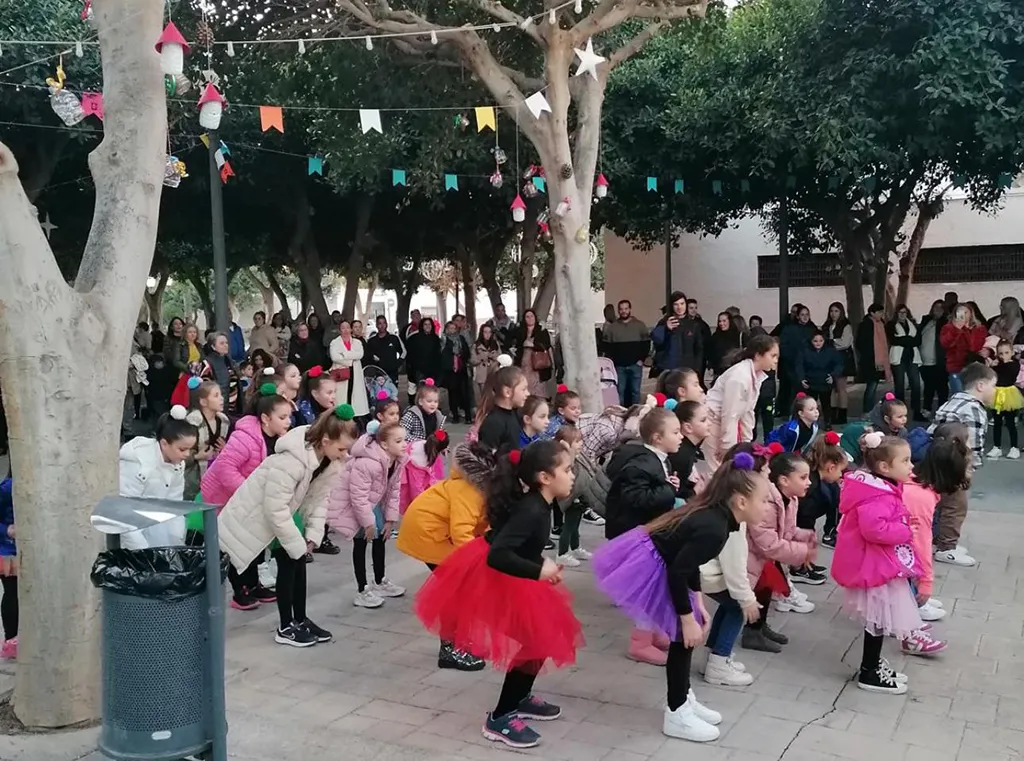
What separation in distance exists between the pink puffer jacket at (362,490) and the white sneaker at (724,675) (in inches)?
83.2

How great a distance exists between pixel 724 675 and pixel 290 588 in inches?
89.9

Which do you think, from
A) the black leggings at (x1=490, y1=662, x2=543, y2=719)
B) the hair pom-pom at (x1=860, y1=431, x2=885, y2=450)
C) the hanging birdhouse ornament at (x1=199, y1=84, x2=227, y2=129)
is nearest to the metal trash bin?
the black leggings at (x1=490, y1=662, x2=543, y2=719)

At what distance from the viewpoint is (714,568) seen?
430 cm

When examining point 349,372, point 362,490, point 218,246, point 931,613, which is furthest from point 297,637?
point 218,246

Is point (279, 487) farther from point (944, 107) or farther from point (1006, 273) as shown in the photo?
point (1006, 273)

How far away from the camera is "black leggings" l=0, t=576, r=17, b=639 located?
4.80m

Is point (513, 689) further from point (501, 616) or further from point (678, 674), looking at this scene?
point (678, 674)

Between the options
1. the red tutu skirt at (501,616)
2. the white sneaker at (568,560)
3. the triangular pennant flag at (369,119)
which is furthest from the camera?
the triangular pennant flag at (369,119)

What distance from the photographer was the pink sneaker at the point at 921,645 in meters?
4.83

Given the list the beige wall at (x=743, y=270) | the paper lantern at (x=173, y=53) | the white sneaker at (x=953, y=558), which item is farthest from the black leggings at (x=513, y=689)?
the beige wall at (x=743, y=270)

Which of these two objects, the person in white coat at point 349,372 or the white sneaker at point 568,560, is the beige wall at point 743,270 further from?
the white sneaker at point 568,560

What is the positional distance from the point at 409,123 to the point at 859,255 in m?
8.35

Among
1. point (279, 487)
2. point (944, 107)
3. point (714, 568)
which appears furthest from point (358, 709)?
point (944, 107)

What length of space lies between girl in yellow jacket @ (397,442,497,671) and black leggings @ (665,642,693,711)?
989 millimetres
